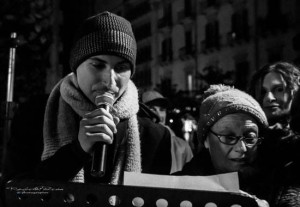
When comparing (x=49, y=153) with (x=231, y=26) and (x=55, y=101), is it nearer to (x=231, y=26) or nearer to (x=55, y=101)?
(x=55, y=101)

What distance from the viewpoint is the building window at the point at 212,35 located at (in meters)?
27.8

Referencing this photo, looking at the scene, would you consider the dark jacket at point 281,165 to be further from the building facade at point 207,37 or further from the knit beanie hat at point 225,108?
the building facade at point 207,37

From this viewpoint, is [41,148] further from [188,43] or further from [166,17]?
[166,17]

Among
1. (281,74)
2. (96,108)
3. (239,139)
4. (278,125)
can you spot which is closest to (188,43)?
(281,74)

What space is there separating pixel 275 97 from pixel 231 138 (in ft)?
2.67

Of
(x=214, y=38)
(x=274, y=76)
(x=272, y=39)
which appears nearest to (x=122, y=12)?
(x=214, y=38)

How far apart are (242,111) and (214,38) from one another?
2667 cm

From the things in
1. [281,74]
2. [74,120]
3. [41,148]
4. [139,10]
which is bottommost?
[41,148]

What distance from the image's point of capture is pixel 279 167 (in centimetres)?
187

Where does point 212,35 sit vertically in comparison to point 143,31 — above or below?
below

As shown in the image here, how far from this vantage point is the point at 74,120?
6.47 feet

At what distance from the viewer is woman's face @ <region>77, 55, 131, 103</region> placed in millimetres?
1676

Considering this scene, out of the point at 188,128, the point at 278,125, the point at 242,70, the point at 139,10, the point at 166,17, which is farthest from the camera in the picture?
the point at 139,10

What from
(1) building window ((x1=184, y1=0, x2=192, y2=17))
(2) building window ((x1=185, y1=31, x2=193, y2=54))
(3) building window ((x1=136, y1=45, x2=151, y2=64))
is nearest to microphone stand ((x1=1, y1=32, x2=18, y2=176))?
(2) building window ((x1=185, y1=31, x2=193, y2=54))
